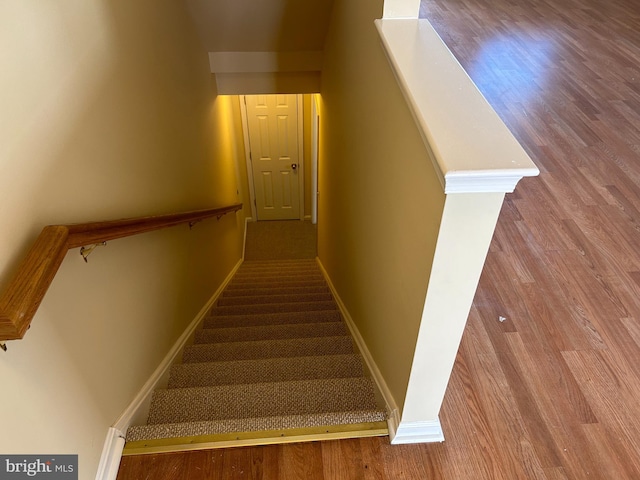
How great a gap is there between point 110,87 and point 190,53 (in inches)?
59.7

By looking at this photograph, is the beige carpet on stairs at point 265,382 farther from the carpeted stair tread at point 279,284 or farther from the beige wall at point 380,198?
the carpeted stair tread at point 279,284

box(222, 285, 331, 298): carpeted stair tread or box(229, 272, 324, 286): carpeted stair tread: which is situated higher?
box(222, 285, 331, 298): carpeted stair tread

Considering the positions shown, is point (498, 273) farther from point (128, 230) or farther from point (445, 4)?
point (445, 4)

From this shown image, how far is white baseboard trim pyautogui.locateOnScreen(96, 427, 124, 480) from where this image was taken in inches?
55.5

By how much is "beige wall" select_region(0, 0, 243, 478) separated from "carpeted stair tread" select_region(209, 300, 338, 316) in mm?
682

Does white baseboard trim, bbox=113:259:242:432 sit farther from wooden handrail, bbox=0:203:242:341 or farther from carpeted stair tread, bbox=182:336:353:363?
wooden handrail, bbox=0:203:242:341

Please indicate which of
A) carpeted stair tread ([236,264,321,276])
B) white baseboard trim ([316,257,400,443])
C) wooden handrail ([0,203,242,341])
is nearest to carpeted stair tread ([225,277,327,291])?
carpeted stair tread ([236,264,321,276])

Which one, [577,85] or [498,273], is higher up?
[577,85]

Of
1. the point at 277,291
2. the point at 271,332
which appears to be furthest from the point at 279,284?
the point at 271,332

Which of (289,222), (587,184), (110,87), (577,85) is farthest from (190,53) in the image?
(289,222)

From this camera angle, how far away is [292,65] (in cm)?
384

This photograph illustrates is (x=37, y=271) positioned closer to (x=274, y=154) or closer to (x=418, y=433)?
(x=418, y=433)

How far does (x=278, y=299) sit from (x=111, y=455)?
2163mm

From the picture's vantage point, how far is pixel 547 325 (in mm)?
1996
